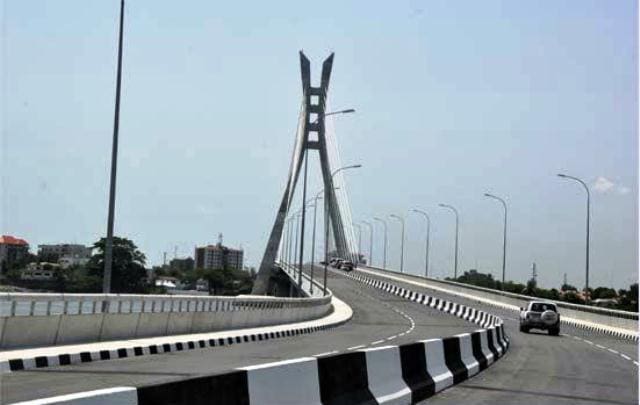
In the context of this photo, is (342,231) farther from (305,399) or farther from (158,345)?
(305,399)

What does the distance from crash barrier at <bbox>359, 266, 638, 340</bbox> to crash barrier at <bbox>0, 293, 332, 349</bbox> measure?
74.5 feet

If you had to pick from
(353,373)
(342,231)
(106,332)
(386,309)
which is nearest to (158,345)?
(106,332)

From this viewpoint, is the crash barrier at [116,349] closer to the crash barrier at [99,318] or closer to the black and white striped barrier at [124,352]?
the black and white striped barrier at [124,352]

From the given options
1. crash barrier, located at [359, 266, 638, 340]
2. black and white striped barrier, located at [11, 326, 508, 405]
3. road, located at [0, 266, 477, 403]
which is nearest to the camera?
black and white striped barrier, located at [11, 326, 508, 405]

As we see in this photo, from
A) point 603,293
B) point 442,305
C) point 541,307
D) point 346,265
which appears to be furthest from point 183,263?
point 541,307

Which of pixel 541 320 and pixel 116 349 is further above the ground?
pixel 116 349

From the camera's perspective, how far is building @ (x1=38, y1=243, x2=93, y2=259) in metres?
42.3

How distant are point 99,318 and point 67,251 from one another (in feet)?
68.4

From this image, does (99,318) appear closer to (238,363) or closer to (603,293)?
(238,363)

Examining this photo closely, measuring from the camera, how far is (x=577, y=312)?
63.6 m

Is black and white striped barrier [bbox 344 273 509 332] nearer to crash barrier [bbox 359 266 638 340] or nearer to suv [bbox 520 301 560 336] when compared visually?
suv [bbox 520 301 560 336]

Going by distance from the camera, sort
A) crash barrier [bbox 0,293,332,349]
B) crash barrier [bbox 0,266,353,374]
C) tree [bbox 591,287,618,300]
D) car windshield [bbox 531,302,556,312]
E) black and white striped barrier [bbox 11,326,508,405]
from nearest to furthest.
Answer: black and white striped barrier [bbox 11,326,508,405] → crash barrier [bbox 0,266,353,374] → crash barrier [bbox 0,293,332,349] → car windshield [bbox 531,302,556,312] → tree [bbox 591,287,618,300]

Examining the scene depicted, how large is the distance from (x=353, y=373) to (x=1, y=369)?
752 cm

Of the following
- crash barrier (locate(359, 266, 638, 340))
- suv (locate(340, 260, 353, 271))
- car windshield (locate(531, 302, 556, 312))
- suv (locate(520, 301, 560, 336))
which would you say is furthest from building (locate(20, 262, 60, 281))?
suv (locate(340, 260, 353, 271))
